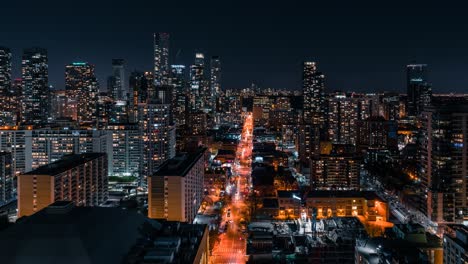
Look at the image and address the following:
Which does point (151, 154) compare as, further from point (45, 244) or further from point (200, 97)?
point (200, 97)

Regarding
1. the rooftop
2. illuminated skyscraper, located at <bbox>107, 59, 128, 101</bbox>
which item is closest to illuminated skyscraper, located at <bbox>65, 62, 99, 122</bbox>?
illuminated skyscraper, located at <bbox>107, 59, 128, 101</bbox>

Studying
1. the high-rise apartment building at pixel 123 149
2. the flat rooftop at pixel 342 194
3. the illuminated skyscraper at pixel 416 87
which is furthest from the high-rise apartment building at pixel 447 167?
the illuminated skyscraper at pixel 416 87

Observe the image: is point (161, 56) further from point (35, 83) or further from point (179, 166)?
point (179, 166)

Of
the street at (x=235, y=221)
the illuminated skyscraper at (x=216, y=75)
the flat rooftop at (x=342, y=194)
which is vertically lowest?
the street at (x=235, y=221)

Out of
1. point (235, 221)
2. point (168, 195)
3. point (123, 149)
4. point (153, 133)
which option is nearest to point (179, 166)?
point (168, 195)

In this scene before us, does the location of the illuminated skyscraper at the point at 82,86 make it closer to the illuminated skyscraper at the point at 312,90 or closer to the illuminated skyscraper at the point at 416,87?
the illuminated skyscraper at the point at 312,90

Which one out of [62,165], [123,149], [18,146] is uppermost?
[18,146]
